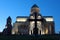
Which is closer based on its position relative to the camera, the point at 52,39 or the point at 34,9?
the point at 52,39

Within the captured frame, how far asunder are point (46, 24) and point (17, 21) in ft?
Answer: 59.8

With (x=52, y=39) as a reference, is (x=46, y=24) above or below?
above

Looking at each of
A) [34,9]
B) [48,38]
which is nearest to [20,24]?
[34,9]

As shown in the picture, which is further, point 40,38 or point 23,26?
point 23,26

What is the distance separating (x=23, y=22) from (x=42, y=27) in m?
13.9

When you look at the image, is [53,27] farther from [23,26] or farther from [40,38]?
[40,38]

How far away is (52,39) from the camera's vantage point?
3266 centimetres

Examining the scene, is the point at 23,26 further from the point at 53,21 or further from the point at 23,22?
the point at 53,21

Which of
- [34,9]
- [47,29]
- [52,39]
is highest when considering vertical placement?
[34,9]

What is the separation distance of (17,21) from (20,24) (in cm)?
409

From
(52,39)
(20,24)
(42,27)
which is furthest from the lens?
(20,24)

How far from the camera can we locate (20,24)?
400 ft

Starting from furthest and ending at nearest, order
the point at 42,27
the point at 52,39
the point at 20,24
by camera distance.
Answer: the point at 20,24 < the point at 42,27 < the point at 52,39

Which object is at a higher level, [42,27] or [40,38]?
[42,27]
